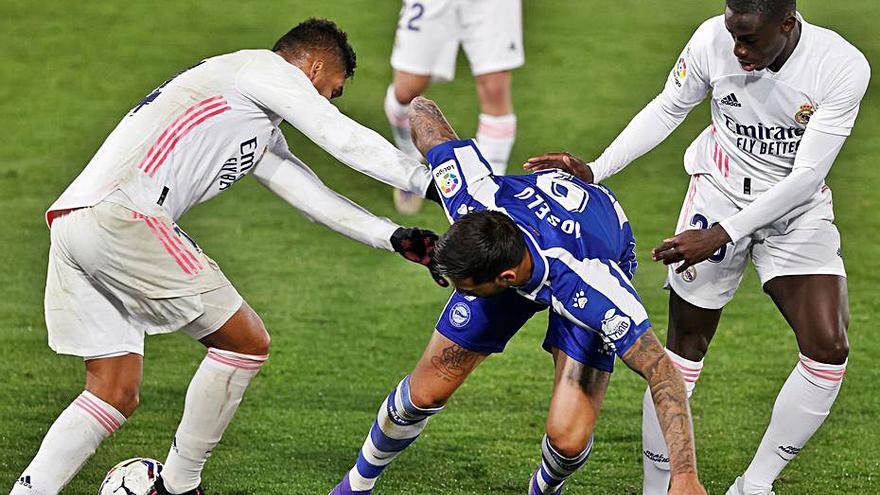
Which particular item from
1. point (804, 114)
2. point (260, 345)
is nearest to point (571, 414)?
point (260, 345)

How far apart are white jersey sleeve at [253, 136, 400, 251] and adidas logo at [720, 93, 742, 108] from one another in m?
1.42

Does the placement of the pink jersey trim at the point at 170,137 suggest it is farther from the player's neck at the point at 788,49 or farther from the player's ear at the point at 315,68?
the player's neck at the point at 788,49

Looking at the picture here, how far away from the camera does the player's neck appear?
5.51 meters

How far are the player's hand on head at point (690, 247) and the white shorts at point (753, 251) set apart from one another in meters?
0.36

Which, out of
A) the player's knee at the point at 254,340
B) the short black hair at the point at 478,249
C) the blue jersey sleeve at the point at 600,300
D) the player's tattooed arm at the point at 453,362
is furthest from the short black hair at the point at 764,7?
the player's knee at the point at 254,340

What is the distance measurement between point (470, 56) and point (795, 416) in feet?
16.3

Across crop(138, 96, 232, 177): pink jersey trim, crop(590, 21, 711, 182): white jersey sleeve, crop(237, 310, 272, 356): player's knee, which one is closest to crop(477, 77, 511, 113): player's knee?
crop(590, 21, 711, 182): white jersey sleeve

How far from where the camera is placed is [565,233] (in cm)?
509

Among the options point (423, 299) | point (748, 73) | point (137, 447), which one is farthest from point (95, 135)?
point (748, 73)

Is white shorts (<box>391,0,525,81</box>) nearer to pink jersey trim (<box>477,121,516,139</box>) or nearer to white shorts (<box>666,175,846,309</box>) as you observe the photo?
pink jersey trim (<box>477,121,516,139</box>)

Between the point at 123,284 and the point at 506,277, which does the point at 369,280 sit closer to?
the point at 123,284

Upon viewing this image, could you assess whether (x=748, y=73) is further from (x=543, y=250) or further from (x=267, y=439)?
(x=267, y=439)

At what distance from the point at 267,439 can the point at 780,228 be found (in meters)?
2.52

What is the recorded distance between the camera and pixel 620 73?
13.1m
